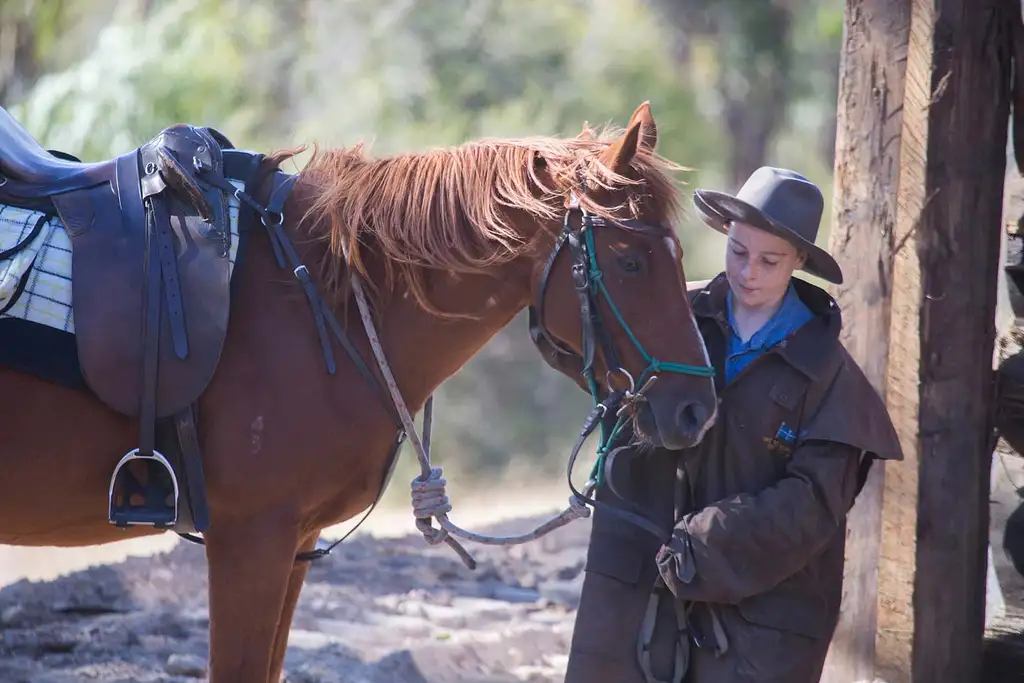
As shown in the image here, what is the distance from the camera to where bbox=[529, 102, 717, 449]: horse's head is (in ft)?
8.14

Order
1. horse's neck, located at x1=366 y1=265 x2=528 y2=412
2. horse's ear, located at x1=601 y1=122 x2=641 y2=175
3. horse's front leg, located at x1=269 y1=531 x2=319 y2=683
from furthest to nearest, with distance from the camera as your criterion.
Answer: horse's front leg, located at x1=269 y1=531 x2=319 y2=683 → horse's neck, located at x1=366 y1=265 x2=528 y2=412 → horse's ear, located at x1=601 y1=122 x2=641 y2=175

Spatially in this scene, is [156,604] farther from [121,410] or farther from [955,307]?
[955,307]

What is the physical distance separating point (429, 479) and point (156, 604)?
8.01ft

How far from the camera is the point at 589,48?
13.7m

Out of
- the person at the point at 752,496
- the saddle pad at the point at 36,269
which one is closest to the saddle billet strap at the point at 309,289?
the saddle pad at the point at 36,269

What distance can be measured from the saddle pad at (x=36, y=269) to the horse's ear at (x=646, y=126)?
3.40ft

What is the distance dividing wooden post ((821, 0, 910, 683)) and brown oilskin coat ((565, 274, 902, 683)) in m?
0.63

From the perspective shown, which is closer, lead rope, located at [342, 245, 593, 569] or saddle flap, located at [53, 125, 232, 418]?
saddle flap, located at [53, 125, 232, 418]

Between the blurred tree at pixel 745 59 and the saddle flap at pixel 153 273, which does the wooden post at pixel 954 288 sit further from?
the blurred tree at pixel 745 59

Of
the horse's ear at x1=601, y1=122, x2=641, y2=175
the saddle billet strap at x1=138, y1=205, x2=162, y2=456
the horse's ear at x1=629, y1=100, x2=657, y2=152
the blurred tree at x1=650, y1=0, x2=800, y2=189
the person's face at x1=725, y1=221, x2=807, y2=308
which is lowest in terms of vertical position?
the saddle billet strap at x1=138, y1=205, x2=162, y2=456

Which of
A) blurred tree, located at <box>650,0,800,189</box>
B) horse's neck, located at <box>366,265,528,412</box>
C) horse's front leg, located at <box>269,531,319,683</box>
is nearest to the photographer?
horse's neck, located at <box>366,265,528,412</box>

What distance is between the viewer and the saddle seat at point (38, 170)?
2705 millimetres

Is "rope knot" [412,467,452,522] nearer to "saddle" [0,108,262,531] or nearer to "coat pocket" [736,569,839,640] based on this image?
"saddle" [0,108,262,531]

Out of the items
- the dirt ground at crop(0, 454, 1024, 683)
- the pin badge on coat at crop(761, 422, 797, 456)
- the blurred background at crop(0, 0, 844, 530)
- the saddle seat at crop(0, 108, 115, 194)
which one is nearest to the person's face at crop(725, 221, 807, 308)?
the pin badge on coat at crop(761, 422, 797, 456)
